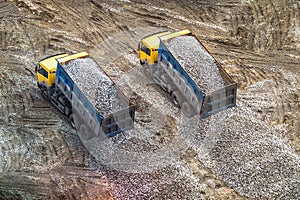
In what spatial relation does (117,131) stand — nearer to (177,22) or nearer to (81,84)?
(81,84)

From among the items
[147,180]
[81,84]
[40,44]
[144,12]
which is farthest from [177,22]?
[147,180]

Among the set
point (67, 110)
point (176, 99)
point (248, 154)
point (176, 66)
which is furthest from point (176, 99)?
point (67, 110)

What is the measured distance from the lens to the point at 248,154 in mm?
23406

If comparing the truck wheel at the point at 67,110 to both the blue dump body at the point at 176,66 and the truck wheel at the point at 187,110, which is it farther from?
the truck wheel at the point at 187,110

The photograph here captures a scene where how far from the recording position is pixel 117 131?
23.2 metres

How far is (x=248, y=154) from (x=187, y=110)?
11.5ft

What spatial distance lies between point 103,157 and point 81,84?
310cm

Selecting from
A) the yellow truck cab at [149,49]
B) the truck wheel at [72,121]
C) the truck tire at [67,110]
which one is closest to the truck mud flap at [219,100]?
the yellow truck cab at [149,49]

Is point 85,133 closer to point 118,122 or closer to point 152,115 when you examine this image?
point 118,122

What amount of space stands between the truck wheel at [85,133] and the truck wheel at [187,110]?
171 inches

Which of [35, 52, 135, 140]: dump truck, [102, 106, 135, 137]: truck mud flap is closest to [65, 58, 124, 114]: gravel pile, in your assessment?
[35, 52, 135, 140]: dump truck

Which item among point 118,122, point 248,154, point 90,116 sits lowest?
point 248,154

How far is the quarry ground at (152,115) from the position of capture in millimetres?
22156

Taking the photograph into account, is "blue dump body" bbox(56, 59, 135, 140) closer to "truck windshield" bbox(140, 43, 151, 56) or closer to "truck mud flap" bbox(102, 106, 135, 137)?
"truck mud flap" bbox(102, 106, 135, 137)
